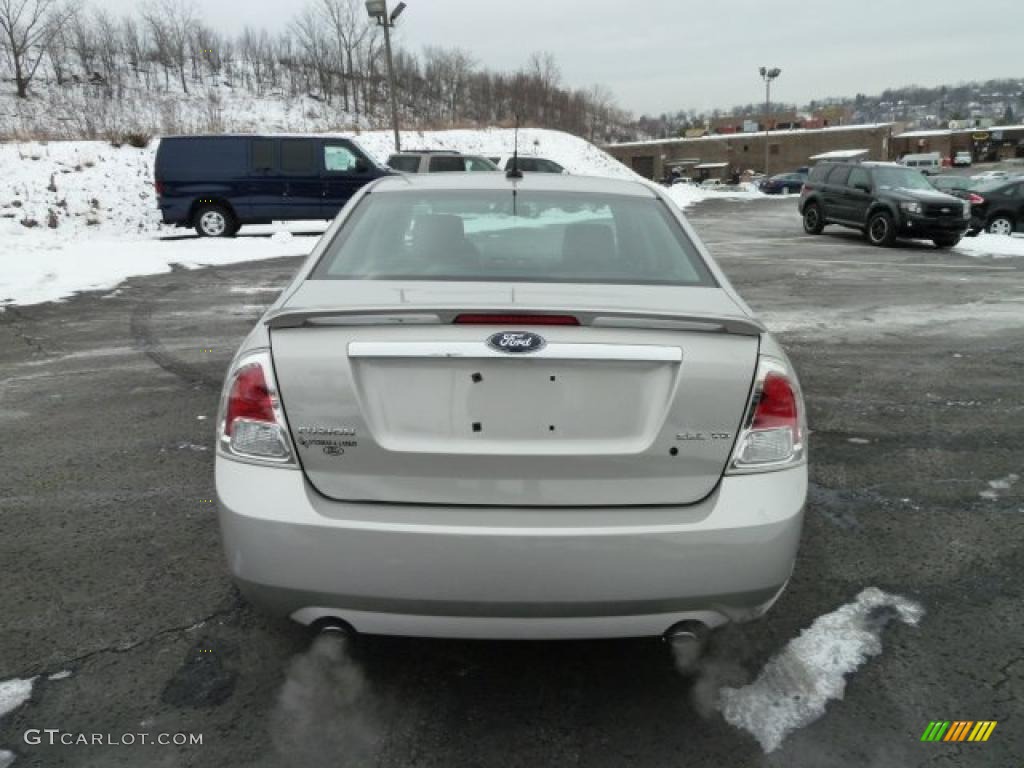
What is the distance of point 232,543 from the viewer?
219 centimetres

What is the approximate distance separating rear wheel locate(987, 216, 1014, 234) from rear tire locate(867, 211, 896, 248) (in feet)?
14.8

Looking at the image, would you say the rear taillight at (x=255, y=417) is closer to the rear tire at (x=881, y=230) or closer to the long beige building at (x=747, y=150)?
the rear tire at (x=881, y=230)

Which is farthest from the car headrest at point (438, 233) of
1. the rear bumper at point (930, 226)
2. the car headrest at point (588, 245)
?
the rear bumper at point (930, 226)

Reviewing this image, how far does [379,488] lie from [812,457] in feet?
10.5

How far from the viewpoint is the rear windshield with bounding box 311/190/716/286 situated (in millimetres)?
2760

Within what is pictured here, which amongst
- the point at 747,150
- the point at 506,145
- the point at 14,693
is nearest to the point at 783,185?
the point at 506,145

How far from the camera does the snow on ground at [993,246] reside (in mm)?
15633

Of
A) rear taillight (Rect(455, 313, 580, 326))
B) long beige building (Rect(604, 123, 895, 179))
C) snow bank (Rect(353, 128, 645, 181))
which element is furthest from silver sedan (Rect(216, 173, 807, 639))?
long beige building (Rect(604, 123, 895, 179))

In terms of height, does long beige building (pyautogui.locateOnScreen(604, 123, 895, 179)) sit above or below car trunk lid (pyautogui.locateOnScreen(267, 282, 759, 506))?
above

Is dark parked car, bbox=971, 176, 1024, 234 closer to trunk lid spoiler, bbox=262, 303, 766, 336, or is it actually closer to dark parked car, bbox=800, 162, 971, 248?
dark parked car, bbox=800, 162, 971, 248

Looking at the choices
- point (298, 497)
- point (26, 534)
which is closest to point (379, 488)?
point (298, 497)

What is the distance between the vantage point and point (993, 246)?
54.4ft

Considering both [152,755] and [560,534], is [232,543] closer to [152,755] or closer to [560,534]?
[152,755]

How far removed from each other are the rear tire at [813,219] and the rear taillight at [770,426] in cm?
1873
